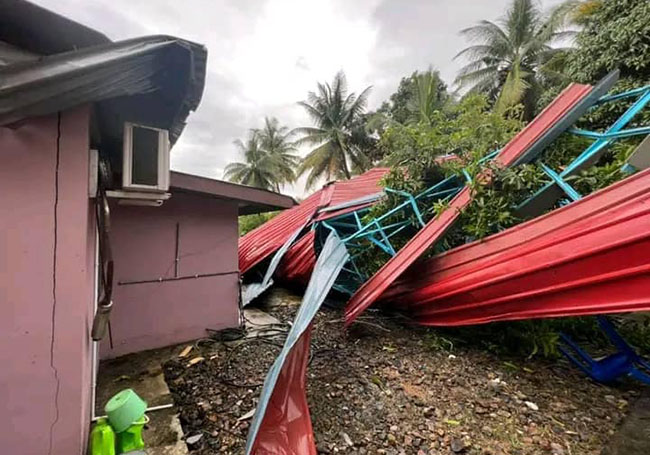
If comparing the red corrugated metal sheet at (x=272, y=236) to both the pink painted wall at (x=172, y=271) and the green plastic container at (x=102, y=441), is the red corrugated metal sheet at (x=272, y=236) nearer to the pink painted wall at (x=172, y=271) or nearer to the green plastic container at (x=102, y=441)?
the pink painted wall at (x=172, y=271)

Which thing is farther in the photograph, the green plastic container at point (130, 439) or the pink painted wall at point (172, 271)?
the pink painted wall at point (172, 271)

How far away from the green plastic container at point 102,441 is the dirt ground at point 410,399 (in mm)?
510

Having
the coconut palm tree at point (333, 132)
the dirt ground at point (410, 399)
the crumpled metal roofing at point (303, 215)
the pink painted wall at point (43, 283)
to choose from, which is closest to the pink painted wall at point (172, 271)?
the dirt ground at point (410, 399)

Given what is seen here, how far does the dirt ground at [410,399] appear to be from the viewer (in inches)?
80.6

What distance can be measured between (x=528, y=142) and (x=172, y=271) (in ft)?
14.6

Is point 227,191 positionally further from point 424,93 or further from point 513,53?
point 513,53

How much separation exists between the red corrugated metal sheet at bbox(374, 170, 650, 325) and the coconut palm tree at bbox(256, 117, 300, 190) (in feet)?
56.1

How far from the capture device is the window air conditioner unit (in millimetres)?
1790

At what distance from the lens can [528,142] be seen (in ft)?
10.8

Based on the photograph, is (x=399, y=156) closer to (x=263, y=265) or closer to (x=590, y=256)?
(x=590, y=256)

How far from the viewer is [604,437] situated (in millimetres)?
2170

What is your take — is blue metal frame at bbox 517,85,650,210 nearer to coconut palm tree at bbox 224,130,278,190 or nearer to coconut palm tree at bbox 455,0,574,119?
A: coconut palm tree at bbox 455,0,574,119

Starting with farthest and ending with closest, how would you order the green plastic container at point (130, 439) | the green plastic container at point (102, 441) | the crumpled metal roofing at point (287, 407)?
the crumpled metal roofing at point (287, 407), the green plastic container at point (130, 439), the green plastic container at point (102, 441)

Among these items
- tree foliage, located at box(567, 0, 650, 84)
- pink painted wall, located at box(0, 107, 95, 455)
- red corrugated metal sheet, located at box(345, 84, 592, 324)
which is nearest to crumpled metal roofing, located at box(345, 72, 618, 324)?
red corrugated metal sheet, located at box(345, 84, 592, 324)
